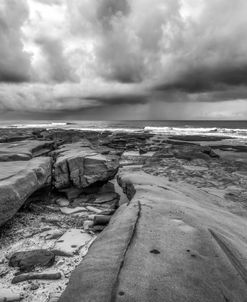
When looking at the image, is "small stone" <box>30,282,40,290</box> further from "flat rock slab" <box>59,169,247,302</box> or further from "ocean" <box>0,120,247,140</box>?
"ocean" <box>0,120,247,140</box>

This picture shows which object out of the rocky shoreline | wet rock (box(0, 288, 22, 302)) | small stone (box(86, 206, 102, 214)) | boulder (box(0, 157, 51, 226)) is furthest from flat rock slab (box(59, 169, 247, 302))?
small stone (box(86, 206, 102, 214))

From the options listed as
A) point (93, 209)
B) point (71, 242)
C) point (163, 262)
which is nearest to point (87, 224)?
point (71, 242)

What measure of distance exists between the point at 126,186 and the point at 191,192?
129 centimetres

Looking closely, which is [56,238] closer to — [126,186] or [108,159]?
[126,186]

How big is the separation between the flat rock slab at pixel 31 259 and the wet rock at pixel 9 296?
382mm

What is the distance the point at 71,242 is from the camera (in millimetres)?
3400

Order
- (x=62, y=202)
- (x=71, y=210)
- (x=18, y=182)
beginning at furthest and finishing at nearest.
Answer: (x=62, y=202) → (x=71, y=210) → (x=18, y=182)

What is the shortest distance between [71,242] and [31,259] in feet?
2.40

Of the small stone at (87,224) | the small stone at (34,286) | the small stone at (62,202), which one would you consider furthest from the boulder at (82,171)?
the small stone at (34,286)

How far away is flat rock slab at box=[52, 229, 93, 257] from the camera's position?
3078 mm

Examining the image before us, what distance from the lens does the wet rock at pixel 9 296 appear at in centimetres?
214

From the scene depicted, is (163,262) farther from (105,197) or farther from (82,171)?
(82,171)

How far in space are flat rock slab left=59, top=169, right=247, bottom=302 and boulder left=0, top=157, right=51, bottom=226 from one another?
1793 millimetres

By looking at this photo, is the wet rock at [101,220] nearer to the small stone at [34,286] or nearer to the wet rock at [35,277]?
the wet rock at [35,277]
